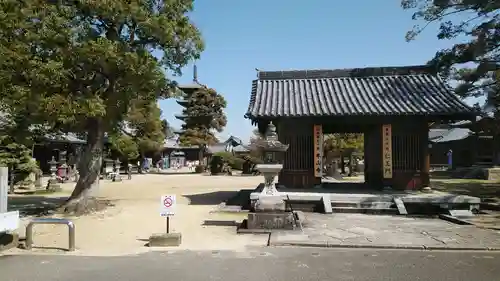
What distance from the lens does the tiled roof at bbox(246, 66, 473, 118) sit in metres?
15.6

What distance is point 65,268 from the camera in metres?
7.43

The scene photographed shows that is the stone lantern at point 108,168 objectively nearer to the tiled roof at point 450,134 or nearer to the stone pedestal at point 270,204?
the stone pedestal at point 270,204

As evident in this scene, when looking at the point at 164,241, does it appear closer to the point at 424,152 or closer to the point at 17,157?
the point at 424,152

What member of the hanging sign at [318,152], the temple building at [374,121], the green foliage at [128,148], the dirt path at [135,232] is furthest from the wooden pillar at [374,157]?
the green foliage at [128,148]

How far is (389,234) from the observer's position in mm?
10375

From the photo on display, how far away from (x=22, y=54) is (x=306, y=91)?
1131cm

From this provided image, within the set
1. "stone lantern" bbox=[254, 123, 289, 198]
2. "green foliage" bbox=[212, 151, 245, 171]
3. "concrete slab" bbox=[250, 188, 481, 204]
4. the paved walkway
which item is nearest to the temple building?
"concrete slab" bbox=[250, 188, 481, 204]

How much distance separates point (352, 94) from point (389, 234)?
837cm

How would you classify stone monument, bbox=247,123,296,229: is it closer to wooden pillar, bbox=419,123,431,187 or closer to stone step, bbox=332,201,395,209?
stone step, bbox=332,201,395,209

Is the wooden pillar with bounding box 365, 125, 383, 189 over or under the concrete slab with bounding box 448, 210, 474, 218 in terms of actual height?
over

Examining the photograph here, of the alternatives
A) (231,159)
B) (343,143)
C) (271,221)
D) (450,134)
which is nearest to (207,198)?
(271,221)

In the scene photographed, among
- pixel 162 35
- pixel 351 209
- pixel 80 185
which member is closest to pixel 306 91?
pixel 351 209

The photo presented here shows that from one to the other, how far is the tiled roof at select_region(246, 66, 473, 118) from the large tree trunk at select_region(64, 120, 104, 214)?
19.4ft

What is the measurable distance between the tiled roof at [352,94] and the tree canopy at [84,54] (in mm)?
4440
